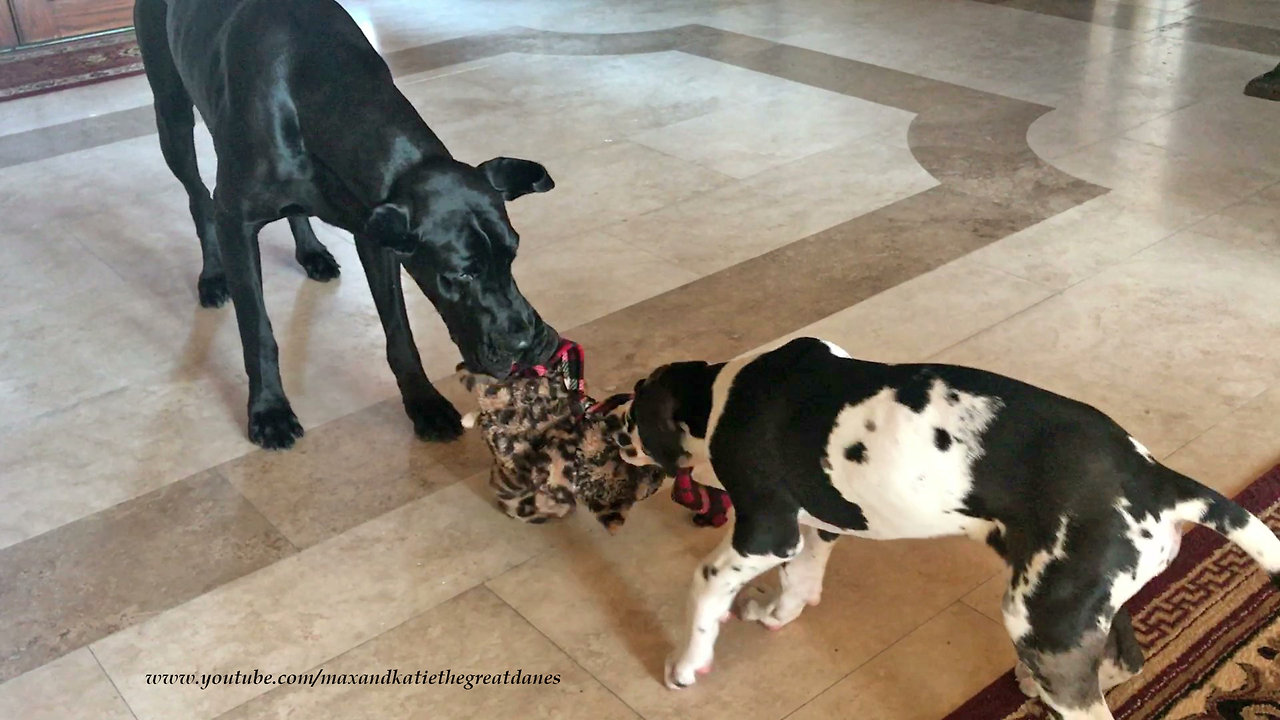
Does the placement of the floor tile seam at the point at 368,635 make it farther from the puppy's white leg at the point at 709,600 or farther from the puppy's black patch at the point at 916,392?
the puppy's black patch at the point at 916,392

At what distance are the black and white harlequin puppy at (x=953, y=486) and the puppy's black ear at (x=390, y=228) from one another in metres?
0.55

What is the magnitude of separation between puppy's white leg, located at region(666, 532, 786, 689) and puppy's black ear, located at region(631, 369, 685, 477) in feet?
0.66

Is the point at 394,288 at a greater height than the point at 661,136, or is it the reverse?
the point at 394,288

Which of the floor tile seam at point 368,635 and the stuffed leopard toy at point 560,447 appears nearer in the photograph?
the floor tile seam at point 368,635

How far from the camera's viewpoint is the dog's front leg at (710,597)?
191cm

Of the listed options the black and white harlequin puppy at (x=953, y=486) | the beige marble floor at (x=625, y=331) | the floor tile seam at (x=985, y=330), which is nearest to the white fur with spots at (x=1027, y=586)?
the black and white harlequin puppy at (x=953, y=486)

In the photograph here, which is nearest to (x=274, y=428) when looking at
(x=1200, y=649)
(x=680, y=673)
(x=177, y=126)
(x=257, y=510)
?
(x=257, y=510)

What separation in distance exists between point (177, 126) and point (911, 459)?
2.60 metres

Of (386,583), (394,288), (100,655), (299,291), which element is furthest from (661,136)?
(100,655)

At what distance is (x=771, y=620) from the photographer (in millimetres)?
2145

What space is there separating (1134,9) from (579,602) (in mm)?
5609

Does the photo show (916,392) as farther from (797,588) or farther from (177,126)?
(177,126)

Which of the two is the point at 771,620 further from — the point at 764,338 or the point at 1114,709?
the point at 764,338

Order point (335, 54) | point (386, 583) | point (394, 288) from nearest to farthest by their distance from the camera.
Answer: point (386, 583) < point (335, 54) < point (394, 288)
